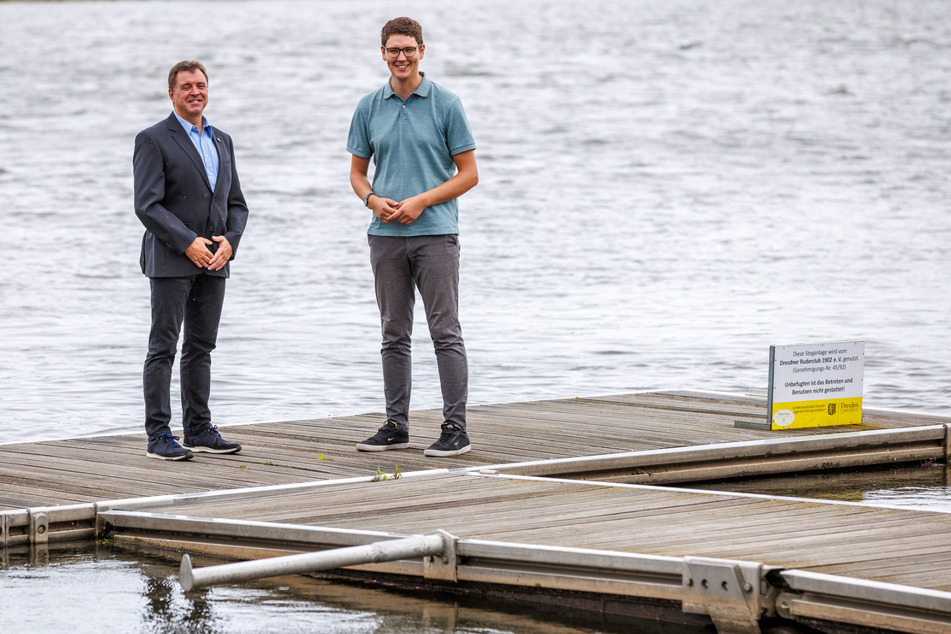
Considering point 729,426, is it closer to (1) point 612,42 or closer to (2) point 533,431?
(2) point 533,431

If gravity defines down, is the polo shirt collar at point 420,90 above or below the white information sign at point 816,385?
above

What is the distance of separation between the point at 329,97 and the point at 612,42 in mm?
17315

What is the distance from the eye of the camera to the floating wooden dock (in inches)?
177

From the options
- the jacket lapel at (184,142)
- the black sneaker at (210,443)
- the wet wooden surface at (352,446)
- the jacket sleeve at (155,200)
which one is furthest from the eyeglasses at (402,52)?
the black sneaker at (210,443)

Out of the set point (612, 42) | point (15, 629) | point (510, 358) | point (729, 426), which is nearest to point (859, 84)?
point (612, 42)

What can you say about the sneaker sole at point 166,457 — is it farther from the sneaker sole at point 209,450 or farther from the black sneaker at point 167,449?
the sneaker sole at point 209,450

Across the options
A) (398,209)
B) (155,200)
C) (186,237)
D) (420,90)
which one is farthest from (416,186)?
(155,200)

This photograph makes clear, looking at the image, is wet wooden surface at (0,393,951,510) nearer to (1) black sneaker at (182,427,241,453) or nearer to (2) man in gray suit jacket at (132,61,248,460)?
(1) black sneaker at (182,427,241,453)

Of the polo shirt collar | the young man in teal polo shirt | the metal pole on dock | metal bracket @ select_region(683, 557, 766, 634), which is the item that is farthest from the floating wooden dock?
the polo shirt collar

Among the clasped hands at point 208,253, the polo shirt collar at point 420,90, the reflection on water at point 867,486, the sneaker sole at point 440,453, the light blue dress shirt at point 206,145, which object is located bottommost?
the reflection on water at point 867,486

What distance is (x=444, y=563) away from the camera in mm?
4992

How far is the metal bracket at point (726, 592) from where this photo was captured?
4.43 m

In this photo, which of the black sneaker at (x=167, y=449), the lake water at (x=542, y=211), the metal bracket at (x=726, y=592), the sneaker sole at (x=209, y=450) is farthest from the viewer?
the lake water at (x=542, y=211)

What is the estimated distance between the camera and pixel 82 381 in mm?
11492
